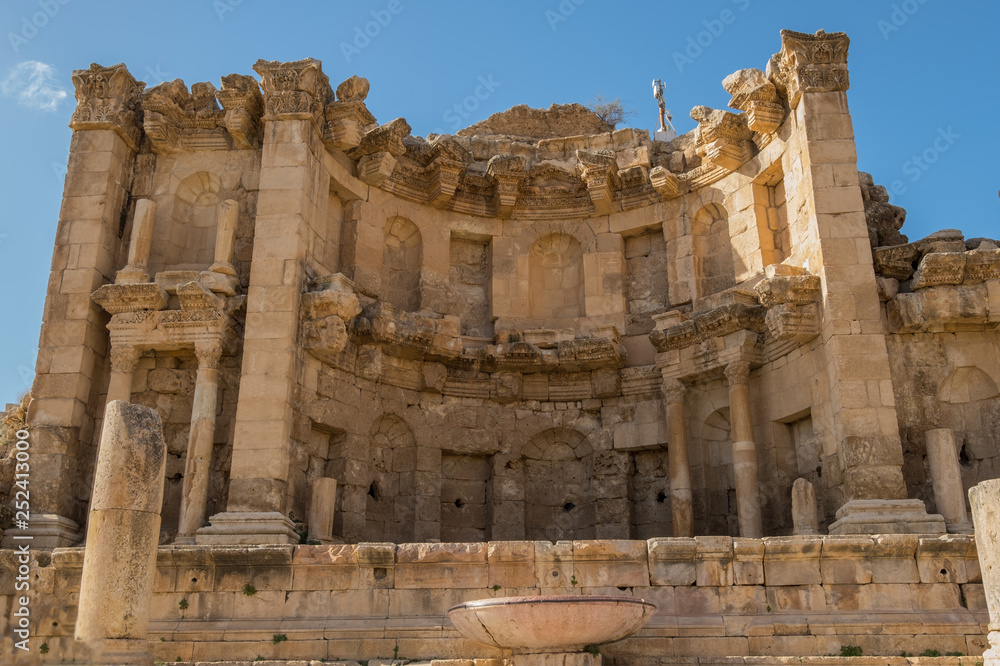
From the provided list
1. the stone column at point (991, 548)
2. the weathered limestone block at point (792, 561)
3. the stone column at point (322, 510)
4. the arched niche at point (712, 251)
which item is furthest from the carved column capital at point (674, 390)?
the stone column at point (991, 548)

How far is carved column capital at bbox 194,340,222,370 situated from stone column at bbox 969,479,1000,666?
1038cm

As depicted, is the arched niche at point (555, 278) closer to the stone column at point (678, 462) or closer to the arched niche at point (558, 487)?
the arched niche at point (558, 487)

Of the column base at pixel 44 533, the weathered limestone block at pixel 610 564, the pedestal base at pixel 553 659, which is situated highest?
the column base at pixel 44 533

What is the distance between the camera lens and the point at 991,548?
8.59 metres

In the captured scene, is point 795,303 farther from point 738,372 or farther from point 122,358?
point 122,358

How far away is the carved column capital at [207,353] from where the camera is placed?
13602 millimetres

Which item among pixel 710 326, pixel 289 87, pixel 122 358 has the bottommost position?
pixel 122 358

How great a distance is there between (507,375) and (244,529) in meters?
6.08

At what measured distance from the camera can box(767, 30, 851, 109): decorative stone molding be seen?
14.4 m

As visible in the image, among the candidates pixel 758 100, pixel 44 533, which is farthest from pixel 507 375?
pixel 44 533

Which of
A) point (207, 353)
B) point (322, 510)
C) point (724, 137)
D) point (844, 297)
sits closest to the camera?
point (844, 297)

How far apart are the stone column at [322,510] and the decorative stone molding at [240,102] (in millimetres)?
6107

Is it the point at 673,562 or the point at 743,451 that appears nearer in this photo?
the point at 673,562

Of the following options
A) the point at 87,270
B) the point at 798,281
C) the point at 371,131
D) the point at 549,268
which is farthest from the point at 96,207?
the point at 798,281
